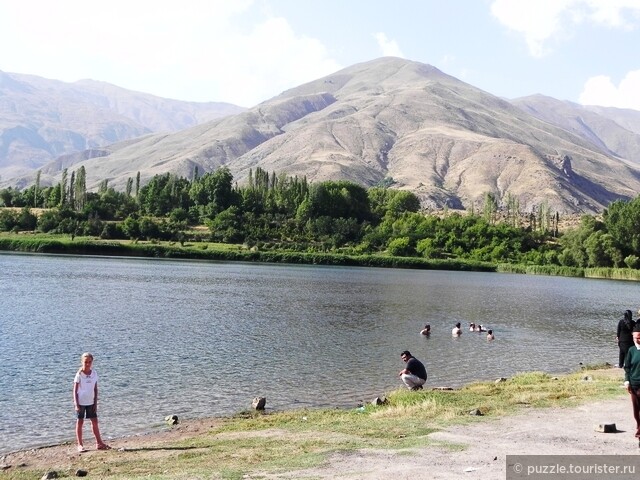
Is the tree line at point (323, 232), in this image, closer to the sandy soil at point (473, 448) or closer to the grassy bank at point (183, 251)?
the grassy bank at point (183, 251)

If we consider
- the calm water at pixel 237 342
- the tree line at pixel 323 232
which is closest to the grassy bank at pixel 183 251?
the tree line at pixel 323 232

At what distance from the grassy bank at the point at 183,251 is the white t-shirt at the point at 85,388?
461 feet

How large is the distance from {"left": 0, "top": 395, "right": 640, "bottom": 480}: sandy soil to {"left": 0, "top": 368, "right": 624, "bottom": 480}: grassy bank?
1.65 feet

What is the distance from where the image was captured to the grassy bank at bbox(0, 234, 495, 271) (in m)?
157

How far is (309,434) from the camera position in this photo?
70.5ft

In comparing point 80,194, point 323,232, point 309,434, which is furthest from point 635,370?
point 80,194

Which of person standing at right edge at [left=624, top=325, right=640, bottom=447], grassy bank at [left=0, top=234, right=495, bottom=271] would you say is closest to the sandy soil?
person standing at right edge at [left=624, top=325, right=640, bottom=447]

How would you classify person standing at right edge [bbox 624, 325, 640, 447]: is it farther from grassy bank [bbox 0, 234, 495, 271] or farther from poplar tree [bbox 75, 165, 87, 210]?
poplar tree [bbox 75, 165, 87, 210]

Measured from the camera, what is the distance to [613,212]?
180m

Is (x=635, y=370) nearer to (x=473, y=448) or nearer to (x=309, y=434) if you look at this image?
(x=473, y=448)

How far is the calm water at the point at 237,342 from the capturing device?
1143 inches

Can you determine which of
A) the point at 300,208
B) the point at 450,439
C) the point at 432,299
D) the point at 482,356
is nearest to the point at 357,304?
the point at 432,299

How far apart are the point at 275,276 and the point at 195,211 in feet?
293

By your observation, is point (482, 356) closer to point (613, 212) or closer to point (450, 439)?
point (450, 439)
